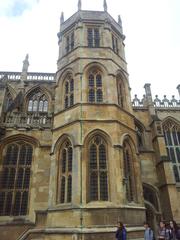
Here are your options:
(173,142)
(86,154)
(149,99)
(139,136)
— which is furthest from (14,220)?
(149,99)

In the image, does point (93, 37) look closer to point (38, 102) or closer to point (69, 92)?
point (69, 92)

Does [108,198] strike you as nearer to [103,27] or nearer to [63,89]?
[63,89]

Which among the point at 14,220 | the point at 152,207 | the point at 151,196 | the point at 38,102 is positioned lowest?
the point at 14,220

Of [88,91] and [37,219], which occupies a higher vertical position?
[88,91]

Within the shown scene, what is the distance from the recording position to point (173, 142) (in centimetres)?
1847

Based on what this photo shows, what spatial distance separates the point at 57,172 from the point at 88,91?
522 centimetres

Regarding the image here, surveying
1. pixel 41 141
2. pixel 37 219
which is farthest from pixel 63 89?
pixel 37 219

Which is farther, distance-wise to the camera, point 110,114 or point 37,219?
point 110,114

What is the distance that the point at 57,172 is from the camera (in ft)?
37.3

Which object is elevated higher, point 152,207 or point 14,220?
point 152,207

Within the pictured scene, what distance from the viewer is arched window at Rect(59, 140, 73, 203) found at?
10.5 metres

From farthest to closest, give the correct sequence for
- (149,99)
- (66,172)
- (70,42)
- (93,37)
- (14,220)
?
(149,99) → (70,42) → (93,37) → (14,220) → (66,172)

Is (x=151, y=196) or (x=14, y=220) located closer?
(x=14, y=220)

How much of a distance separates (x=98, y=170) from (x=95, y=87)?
5359 millimetres
